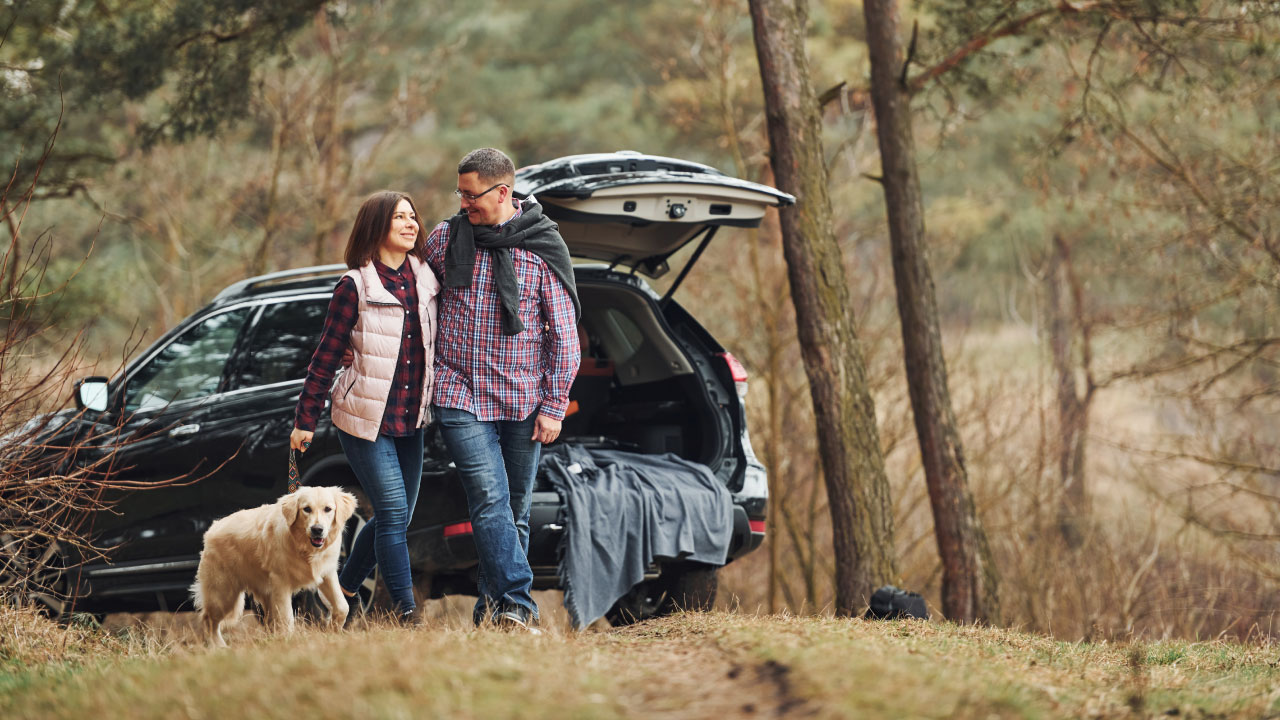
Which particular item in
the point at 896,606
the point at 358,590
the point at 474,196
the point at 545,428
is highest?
the point at 474,196

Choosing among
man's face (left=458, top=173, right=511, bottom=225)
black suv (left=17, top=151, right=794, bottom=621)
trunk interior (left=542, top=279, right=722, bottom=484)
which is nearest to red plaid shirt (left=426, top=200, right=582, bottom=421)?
man's face (left=458, top=173, right=511, bottom=225)

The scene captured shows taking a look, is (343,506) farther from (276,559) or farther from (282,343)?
(282,343)

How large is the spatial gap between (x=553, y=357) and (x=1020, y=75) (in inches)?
265

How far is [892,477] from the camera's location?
14492 mm

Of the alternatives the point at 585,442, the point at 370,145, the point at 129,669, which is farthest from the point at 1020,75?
the point at 370,145

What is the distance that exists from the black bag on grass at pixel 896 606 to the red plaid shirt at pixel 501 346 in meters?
2.14

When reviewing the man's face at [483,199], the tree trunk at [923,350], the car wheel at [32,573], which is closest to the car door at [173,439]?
the car wheel at [32,573]

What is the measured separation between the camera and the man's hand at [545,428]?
15.5 feet

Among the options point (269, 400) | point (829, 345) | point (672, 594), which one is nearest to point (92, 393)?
point (269, 400)

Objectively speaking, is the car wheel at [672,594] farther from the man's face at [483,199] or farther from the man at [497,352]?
the man's face at [483,199]

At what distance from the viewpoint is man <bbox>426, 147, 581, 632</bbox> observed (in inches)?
183

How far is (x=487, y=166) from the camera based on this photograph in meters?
4.64

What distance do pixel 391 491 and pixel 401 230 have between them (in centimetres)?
106

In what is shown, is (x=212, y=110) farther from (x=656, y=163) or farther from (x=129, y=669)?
(x=129, y=669)
